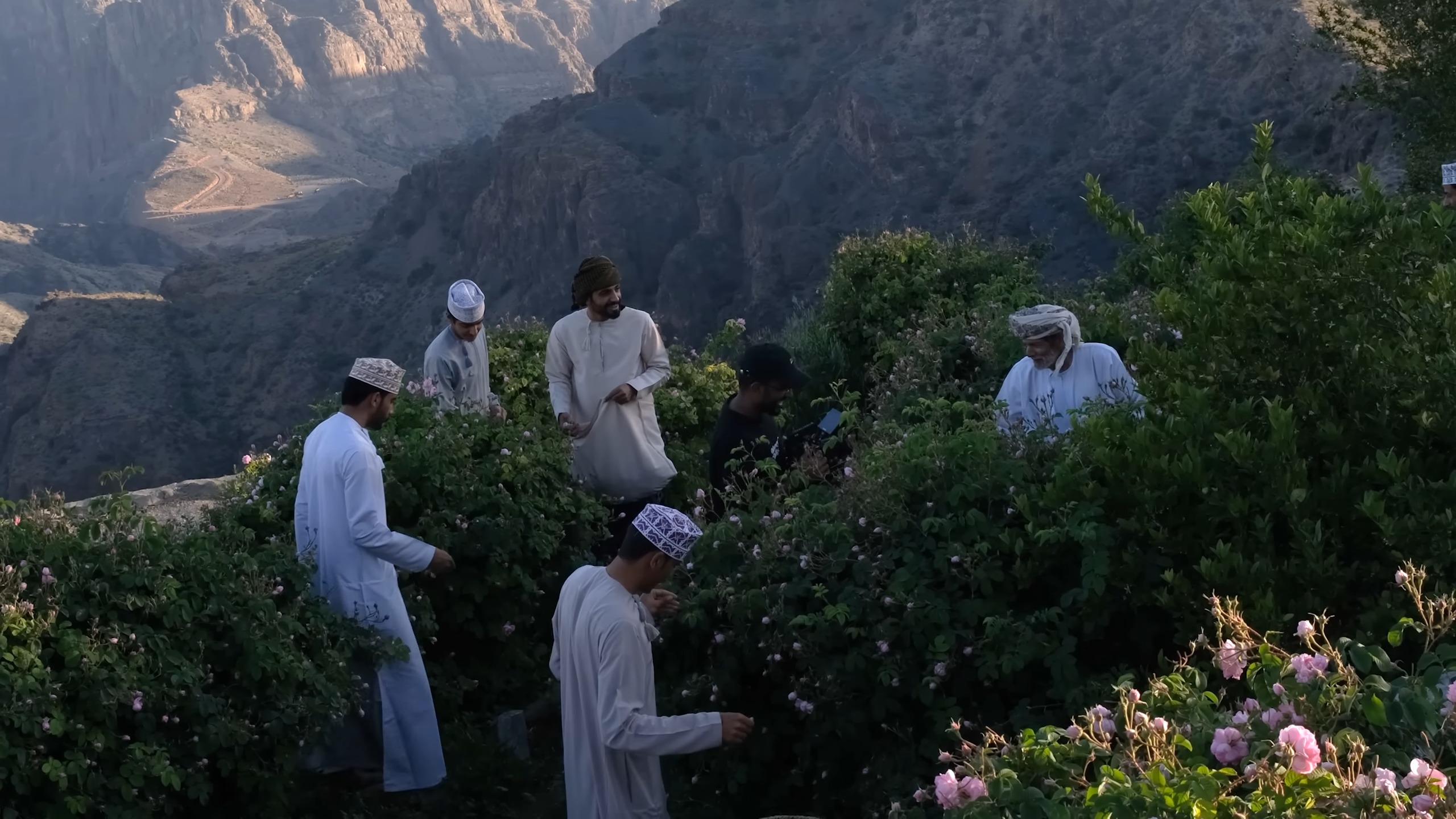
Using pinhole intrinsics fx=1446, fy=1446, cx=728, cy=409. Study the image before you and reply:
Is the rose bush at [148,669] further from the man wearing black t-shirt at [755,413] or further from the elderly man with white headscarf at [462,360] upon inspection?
the elderly man with white headscarf at [462,360]

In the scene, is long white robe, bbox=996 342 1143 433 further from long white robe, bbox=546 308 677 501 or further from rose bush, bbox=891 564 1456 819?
rose bush, bbox=891 564 1456 819

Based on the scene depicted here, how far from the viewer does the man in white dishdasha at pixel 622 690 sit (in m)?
3.44

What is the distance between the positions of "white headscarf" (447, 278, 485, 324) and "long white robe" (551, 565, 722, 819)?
2808 millimetres

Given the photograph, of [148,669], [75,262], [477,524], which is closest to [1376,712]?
[148,669]

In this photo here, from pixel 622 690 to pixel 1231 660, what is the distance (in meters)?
1.58

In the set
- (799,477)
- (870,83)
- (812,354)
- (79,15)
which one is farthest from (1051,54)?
(79,15)

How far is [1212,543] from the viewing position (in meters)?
3.26

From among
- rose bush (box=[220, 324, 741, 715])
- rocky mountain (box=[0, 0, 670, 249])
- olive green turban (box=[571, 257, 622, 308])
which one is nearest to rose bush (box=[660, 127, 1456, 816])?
rose bush (box=[220, 324, 741, 715])

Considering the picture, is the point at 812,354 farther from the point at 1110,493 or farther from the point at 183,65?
the point at 183,65

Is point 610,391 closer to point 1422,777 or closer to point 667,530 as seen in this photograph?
point 667,530

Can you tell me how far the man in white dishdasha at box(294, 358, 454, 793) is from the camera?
4.54 meters

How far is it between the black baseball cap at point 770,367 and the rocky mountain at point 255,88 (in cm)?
11036

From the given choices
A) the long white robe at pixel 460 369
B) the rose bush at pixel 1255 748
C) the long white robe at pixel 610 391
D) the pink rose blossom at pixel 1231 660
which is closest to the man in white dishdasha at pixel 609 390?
the long white robe at pixel 610 391

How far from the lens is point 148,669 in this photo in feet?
12.6
